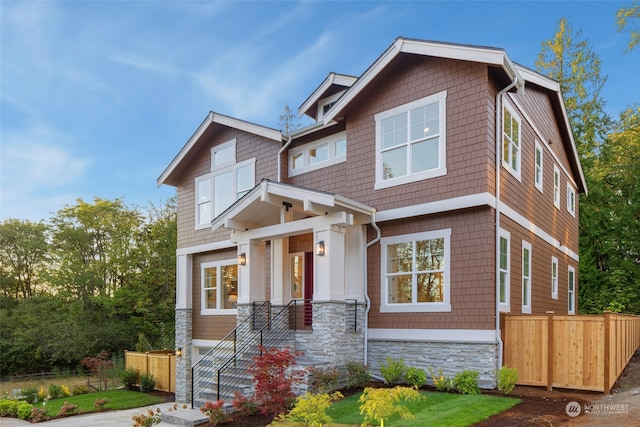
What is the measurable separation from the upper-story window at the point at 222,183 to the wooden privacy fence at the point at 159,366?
183 inches

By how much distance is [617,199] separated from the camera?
22.5 metres

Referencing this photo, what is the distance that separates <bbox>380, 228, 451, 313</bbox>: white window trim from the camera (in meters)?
10.3

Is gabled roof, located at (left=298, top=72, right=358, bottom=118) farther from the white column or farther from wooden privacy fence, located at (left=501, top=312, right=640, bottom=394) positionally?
wooden privacy fence, located at (left=501, top=312, right=640, bottom=394)

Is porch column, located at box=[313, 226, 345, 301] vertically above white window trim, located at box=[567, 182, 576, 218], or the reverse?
white window trim, located at box=[567, 182, 576, 218]

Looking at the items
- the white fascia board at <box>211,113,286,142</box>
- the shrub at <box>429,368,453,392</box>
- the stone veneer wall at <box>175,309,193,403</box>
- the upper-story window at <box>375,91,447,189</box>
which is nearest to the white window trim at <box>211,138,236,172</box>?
the white fascia board at <box>211,113,286,142</box>

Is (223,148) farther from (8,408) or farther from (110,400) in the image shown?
(8,408)

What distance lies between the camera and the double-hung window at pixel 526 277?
38.8 feet

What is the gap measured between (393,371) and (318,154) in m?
5.91

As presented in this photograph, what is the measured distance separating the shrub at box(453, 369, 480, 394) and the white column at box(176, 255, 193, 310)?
9506 millimetres

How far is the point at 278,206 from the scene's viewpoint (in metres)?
12.0

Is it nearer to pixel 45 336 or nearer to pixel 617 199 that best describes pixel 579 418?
pixel 617 199

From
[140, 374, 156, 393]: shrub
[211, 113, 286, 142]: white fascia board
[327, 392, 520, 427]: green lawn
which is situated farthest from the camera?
[140, 374, 156, 393]: shrub

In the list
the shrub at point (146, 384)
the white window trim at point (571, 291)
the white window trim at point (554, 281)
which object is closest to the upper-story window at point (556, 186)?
the white window trim at point (554, 281)

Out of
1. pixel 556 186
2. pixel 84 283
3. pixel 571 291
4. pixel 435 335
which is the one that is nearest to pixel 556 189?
pixel 556 186
